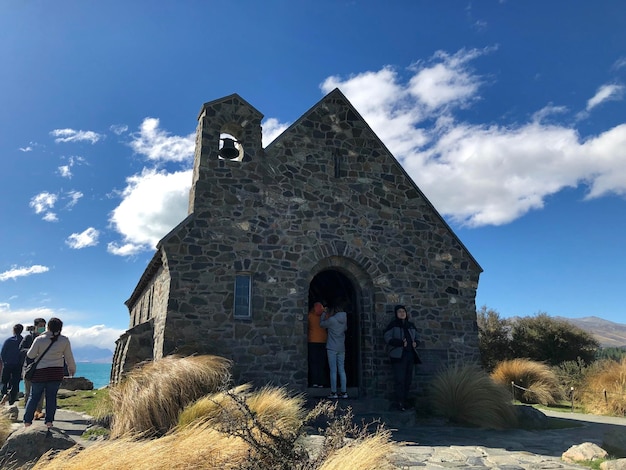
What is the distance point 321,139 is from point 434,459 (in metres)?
9.00

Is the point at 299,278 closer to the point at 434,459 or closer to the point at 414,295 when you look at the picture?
the point at 414,295

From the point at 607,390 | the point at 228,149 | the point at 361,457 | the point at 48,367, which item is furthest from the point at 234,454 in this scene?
the point at 607,390

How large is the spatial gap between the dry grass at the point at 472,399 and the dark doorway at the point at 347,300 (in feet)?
7.54

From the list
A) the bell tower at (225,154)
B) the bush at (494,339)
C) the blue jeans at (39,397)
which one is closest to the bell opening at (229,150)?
the bell tower at (225,154)

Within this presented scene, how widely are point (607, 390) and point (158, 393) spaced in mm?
12224

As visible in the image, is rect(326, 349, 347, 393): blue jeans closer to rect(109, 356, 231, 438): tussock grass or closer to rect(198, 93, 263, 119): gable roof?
rect(109, 356, 231, 438): tussock grass

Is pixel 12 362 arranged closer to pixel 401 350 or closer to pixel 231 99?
pixel 231 99

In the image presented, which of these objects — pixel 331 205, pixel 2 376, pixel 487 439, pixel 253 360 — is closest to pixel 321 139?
pixel 331 205

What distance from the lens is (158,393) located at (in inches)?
304

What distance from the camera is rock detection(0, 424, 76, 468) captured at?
5.29m

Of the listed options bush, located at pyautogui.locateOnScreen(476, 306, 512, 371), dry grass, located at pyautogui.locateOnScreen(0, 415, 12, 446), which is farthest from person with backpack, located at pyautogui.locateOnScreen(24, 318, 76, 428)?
bush, located at pyautogui.locateOnScreen(476, 306, 512, 371)

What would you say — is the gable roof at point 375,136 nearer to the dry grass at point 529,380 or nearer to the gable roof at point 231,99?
the gable roof at point 231,99

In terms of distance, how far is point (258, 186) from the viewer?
1259 centimetres

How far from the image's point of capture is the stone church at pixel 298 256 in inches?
454
